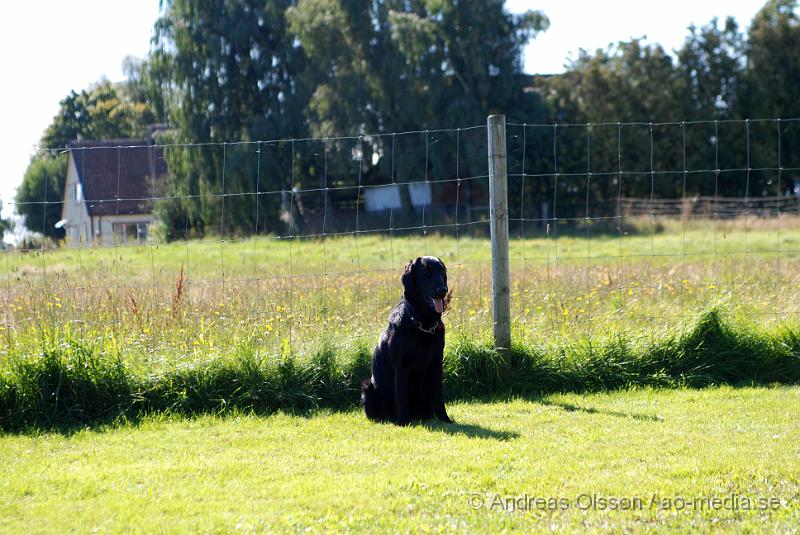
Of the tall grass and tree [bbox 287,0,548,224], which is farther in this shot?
tree [bbox 287,0,548,224]

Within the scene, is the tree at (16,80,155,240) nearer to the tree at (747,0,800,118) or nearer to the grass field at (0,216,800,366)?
the tree at (747,0,800,118)

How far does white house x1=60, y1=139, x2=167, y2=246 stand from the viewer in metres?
7.38

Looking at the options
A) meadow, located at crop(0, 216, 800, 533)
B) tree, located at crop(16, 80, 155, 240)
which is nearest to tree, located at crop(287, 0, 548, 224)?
tree, located at crop(16, 80, 155, 240)

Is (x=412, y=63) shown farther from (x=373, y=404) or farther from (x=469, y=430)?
(x=469, y=430)

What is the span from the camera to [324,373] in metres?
6.88

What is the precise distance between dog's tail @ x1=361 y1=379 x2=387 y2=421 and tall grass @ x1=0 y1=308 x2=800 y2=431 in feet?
1.82

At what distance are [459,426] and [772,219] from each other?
23294 millimetres

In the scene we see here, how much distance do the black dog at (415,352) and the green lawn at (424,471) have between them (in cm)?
21

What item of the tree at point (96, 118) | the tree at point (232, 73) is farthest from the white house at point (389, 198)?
the tree at point (96, 118)

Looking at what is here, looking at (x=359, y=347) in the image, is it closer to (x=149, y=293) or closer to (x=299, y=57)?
(x=149, y=293)

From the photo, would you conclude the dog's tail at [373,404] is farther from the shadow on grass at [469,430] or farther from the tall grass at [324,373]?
the tall grass at [324,373]

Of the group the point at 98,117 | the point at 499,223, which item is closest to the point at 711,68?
the point at 499,223

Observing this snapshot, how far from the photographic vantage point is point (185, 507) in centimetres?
422

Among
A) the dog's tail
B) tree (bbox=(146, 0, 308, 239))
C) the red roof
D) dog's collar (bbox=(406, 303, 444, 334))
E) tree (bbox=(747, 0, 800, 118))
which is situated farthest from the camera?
tree (bbox=(747, 0, 800, 118))
